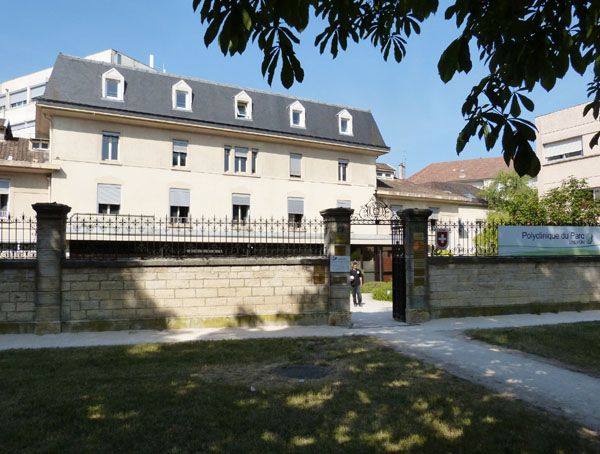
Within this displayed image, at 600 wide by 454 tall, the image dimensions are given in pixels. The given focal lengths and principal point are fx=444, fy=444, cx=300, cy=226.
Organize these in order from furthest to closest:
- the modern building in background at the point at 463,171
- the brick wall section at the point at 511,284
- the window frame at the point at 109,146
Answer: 1. the modern building in background at the point at 463,171
2. the window frame at the point at 109,146
3. the brick wall section at the point at 511,284

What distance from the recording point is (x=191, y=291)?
1042 cm

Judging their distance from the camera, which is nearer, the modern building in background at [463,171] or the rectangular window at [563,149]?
the rectangular window at [563,149]

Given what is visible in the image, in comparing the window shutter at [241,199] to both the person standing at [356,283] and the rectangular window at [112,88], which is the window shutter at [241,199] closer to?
the rectangular window at [112,88]

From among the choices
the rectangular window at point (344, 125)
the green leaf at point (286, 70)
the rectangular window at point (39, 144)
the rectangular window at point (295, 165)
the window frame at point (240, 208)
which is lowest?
the green leaf at point (286, 70)

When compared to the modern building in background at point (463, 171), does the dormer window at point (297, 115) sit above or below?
below

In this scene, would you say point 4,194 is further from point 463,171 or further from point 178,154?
point 463,171

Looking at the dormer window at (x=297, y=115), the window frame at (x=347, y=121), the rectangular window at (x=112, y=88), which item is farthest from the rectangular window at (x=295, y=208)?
the rectangular window at (x=112, y=88)

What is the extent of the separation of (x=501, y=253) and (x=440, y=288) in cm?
245

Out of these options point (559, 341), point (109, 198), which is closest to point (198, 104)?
point (109, 198)

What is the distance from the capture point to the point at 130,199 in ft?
76.6

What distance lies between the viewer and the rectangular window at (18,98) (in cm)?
5830

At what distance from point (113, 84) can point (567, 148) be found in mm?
30002

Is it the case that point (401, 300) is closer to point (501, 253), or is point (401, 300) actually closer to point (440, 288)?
point (440, 288)

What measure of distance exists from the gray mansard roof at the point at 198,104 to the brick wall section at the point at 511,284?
17.2 metres
